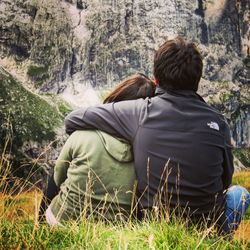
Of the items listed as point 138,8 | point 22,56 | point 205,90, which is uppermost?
point 138,8

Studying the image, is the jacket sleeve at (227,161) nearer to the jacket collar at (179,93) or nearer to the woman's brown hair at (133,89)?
the jacket collar at (179,93)

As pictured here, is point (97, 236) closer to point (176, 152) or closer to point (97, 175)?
point (97, 175)

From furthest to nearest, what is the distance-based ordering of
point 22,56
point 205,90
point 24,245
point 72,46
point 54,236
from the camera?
point 205,90 < point 72,46 < point 22,56 < point 54,236 < point 24,245

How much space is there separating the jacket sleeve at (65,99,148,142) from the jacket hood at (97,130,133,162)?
0.16ft

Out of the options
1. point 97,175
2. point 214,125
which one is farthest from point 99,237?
point 214,125

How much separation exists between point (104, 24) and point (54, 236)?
5937cm

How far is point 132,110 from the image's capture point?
438cm

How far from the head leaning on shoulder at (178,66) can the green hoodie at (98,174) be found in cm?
73

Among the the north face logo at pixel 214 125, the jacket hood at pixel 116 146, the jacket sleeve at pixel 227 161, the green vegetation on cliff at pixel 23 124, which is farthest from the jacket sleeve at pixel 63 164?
the green vegetation on cliff at pixel 23 124

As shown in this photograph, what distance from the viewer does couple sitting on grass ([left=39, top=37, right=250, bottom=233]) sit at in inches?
171

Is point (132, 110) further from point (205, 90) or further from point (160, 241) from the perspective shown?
point (205, 90)

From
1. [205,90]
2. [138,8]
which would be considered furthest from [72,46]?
[205,90]

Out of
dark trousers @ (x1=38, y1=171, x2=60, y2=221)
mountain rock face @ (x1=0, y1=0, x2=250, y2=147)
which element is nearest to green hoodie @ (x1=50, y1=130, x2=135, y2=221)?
dark trousers @ (x1=38, y1=171, x2=60, y2=221)

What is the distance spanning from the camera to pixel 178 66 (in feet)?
14.8
